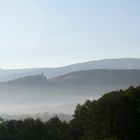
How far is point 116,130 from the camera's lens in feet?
188

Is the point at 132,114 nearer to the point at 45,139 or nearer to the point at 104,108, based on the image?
the point at 104,108

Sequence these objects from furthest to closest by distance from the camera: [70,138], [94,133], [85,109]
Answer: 1. [85,109]
2. [70,138]
3. [94,133]

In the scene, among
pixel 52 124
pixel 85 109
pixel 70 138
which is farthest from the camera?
pixel 52 124

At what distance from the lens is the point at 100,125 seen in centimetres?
5728

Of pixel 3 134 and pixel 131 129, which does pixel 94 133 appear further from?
pixel 3 134

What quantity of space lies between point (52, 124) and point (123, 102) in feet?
53.5

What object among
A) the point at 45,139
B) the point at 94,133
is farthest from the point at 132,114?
the point at 45,139

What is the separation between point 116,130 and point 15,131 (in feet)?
50.5

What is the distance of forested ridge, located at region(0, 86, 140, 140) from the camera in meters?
57.2

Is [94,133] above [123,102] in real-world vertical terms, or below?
below

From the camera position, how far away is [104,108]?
58969mm

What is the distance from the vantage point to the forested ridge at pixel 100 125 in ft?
188

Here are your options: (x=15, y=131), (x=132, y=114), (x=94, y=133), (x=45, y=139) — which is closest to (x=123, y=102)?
(x=132, y=114)

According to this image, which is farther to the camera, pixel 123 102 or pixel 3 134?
pixel 3 134
